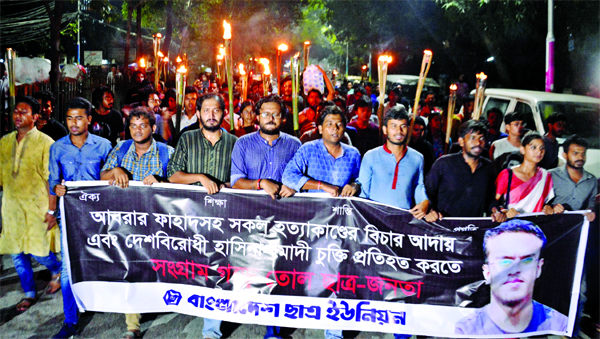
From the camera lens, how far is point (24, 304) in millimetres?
5004

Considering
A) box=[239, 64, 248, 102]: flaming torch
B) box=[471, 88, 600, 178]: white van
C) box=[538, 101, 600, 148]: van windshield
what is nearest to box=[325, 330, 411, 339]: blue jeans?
box=[471, 88, 600, 178]: white van

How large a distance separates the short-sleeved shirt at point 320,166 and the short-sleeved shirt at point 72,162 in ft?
5.43

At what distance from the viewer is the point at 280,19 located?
140ft

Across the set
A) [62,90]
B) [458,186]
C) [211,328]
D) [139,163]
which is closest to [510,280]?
[458,186]

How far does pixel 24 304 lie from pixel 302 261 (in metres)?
2.63

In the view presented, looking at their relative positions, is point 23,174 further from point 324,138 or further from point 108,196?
point 324,138

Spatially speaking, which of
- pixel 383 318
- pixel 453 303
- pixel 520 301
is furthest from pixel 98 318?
pixel 520 301

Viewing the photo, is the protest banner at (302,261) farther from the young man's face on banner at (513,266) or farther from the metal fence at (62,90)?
the metal fence at (62,90)

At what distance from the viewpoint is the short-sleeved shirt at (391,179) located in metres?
4.30

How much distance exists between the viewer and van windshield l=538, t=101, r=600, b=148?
8125 millimetres

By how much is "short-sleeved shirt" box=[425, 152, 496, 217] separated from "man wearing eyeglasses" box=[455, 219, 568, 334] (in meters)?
0.34

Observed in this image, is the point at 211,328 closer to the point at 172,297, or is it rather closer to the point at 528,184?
the point at 172,297

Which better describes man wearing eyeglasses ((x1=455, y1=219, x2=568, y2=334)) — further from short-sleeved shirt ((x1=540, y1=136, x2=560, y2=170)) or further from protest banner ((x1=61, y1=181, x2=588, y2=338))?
short-sleeved shirt ((x1=540, y1=136, x2=560, y2=170))

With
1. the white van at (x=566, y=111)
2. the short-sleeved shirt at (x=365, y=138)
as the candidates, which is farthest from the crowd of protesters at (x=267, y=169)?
the white van at (x=566, y=111)
